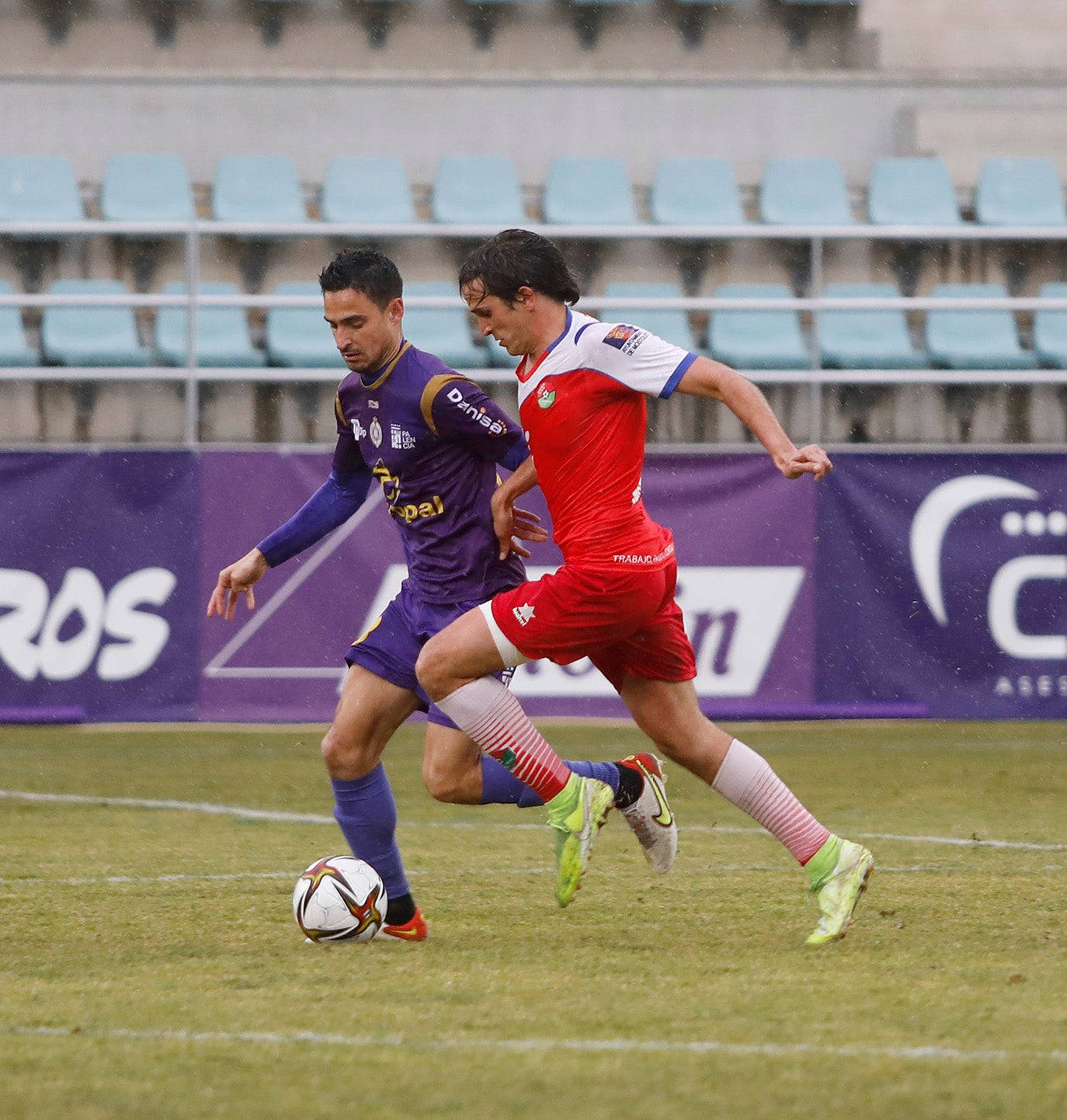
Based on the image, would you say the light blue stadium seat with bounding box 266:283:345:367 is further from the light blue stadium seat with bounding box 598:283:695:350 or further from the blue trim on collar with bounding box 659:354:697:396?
the blue trim on collar with bounding box 659:354:697:396

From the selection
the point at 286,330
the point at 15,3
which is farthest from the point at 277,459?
the point at 15,3

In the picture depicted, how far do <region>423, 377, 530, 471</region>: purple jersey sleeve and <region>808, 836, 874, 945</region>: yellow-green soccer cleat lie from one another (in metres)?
1.47

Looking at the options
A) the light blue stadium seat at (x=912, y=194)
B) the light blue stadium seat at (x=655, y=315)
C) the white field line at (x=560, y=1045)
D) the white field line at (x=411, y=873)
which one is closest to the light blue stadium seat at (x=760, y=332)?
the light blue stadium seat at (x=655, y=315)

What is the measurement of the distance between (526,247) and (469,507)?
32.1 inches

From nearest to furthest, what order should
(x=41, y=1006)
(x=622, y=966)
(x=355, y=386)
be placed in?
1. (x=41, y=1006)
2. (x=622, y=966)
3. (x=355, y=386)

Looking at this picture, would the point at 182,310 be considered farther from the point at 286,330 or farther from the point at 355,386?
the point at 355,386

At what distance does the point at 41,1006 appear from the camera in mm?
4449

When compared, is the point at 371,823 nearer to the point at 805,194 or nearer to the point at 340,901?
the point at 340,901

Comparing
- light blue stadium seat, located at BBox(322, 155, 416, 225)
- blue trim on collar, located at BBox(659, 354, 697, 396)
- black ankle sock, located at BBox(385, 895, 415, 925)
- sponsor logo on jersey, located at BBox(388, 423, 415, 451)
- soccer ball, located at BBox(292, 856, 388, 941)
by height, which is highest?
blue trim on collar, located at BBox(659, 354, 697, 396)

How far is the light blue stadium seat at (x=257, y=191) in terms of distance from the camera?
1446 cm

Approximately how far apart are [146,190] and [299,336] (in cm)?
209

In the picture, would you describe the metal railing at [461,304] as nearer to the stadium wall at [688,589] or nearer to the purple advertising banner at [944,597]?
the stadium wall at [688,589]

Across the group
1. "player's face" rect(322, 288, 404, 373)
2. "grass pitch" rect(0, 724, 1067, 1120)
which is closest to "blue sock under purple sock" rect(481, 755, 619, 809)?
"grass pitch" rect(0, 724, 1067, 1120)

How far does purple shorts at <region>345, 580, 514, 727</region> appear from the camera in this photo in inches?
218
